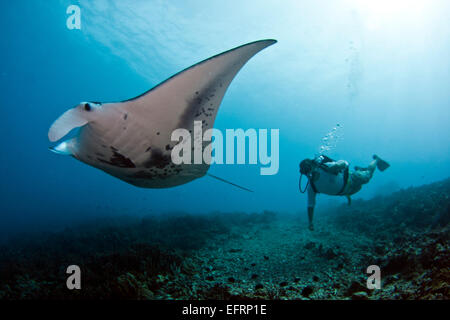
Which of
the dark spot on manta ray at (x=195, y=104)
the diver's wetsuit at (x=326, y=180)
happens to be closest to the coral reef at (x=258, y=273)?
the diver's wetsuit at (x=326, y=180)

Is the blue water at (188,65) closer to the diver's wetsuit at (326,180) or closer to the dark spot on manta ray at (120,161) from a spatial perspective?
the diver's wetsuit at (326,180)

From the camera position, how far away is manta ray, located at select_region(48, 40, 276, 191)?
226cm

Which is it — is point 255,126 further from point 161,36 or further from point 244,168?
point 161,36

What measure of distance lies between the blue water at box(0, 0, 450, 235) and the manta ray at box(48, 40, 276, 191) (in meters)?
9.69

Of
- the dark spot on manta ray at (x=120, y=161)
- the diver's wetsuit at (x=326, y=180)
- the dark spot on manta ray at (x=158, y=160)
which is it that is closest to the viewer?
the dark spot on manta ray at (x=120, y=161)

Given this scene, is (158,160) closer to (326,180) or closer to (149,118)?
(149,118)

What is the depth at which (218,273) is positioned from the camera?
386 centimetres

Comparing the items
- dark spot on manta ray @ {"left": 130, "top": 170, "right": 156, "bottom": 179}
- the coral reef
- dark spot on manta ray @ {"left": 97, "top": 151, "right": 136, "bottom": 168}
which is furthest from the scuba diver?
dark spot on manta ray @ {"left": 97, "top": 151, "right": 136, "bottom": 168}

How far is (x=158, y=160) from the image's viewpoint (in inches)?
120

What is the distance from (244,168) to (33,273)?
83.8 metres

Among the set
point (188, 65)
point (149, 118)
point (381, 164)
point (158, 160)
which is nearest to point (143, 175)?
point (158, 160)

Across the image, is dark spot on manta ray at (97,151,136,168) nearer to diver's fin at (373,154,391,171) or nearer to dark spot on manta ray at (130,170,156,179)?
dark spot on manta ray at (130,170,156,179)

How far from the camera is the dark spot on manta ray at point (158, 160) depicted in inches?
115

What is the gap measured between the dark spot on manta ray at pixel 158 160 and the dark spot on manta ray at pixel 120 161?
221 millimetres
